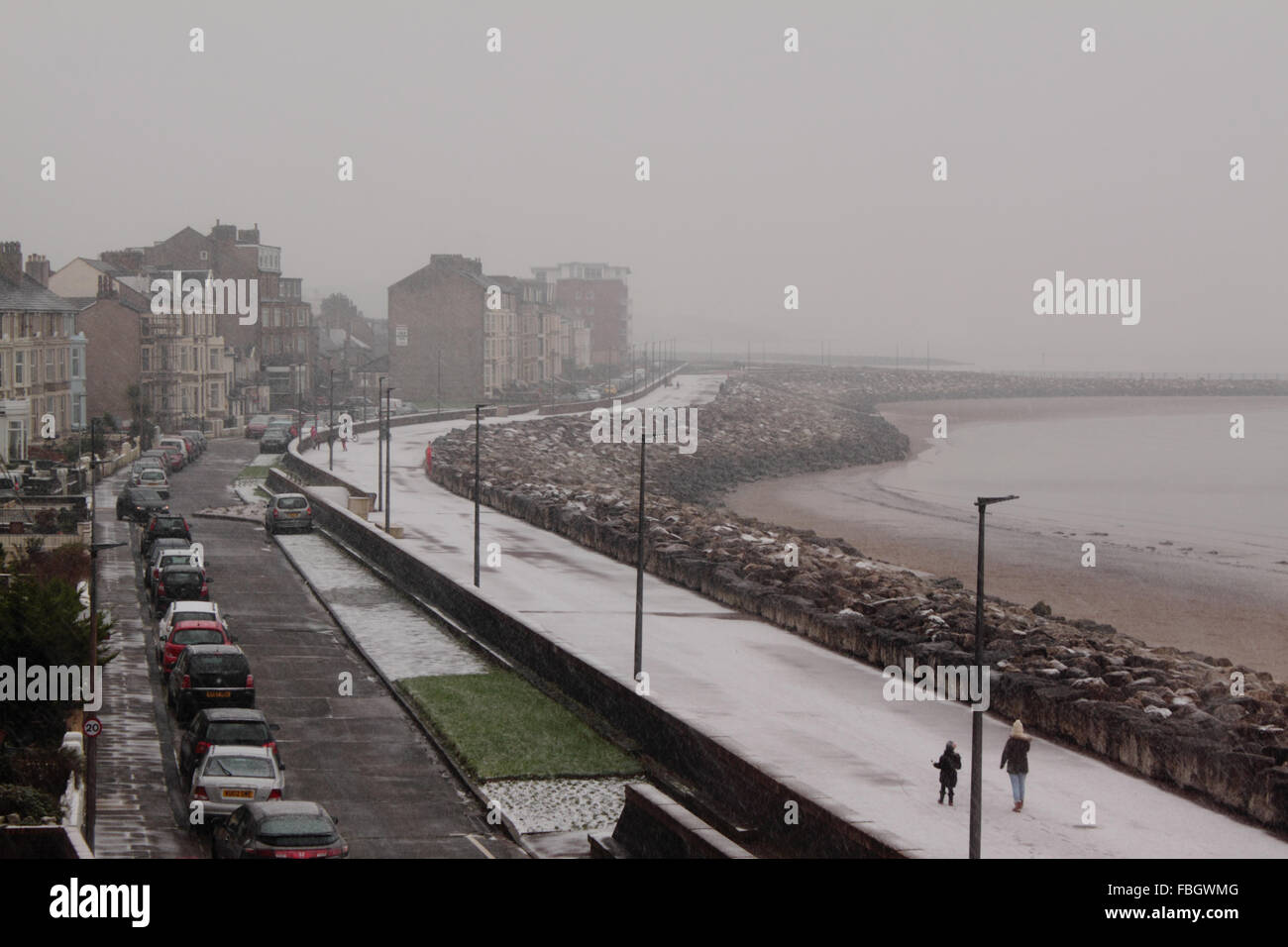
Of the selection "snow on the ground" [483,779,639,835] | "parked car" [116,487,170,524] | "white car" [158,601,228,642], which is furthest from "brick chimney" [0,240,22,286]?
"snow on the ground" [483,779,639,835]

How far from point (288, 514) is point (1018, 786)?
119 feet

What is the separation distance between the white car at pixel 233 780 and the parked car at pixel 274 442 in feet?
201

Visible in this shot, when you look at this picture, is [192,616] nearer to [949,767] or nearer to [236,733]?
[236,733]

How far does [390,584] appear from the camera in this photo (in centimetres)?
4391

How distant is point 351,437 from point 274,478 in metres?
23.8

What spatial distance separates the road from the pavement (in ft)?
12.5

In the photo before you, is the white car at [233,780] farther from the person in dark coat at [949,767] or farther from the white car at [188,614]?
the white car at [188,614]

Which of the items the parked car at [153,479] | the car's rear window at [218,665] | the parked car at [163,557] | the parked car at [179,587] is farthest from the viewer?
the parked car at [153,479]

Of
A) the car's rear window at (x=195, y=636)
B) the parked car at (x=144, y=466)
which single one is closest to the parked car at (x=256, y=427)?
the parked car at (x=144, y=466)

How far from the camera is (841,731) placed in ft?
88.2

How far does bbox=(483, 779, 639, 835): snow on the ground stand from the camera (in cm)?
2234

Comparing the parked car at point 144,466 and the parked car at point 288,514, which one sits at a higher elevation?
the parked car at point 144,466

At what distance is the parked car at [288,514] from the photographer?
53.7 m
